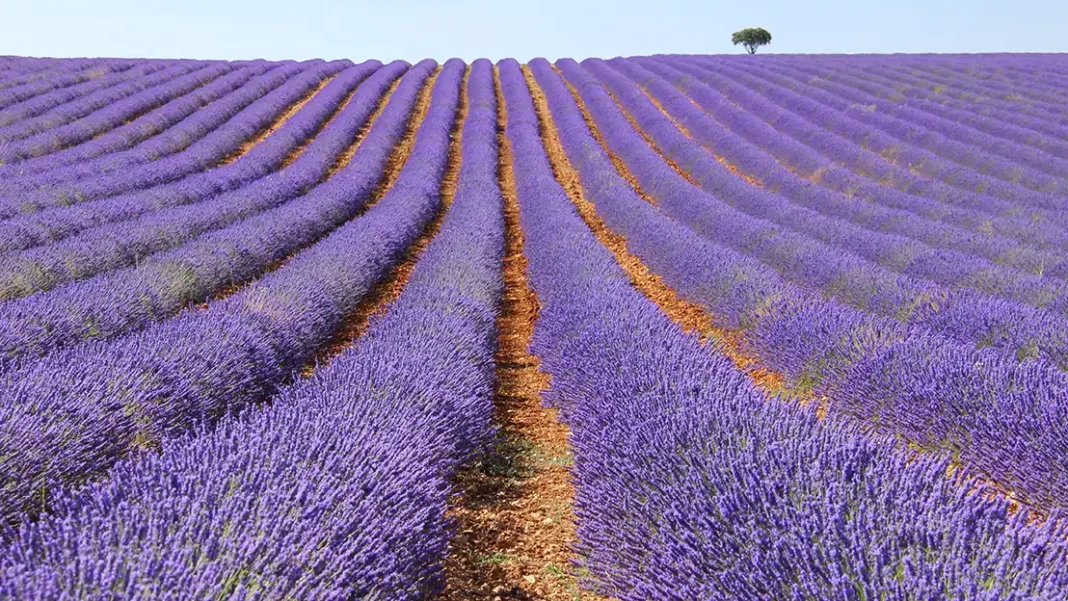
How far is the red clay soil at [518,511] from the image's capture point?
9.34ft

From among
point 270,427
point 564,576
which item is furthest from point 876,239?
point 270,427

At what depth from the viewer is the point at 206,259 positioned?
6.64m

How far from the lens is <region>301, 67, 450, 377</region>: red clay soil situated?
5.90 meters

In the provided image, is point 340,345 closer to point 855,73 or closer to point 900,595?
point 900,595

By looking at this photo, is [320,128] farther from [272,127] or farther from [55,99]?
[55,99]

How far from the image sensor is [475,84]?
24938mm

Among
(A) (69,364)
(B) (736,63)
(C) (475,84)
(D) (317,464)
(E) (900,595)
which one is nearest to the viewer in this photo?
(E) (900,595)

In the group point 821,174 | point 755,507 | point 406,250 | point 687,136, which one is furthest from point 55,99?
point 755,507

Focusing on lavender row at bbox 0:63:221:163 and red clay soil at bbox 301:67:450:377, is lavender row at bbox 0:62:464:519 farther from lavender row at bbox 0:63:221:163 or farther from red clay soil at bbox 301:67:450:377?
lavender row at bbox 0:63:221:163

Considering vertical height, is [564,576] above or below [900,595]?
below

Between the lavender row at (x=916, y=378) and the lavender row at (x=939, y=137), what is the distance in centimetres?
808

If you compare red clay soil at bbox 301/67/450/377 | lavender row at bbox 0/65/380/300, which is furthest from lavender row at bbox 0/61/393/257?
red clay soil at bbox 301/67/450/377

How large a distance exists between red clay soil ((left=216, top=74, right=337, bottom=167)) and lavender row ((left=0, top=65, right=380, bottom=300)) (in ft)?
2.88

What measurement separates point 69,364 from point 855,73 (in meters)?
24.0
